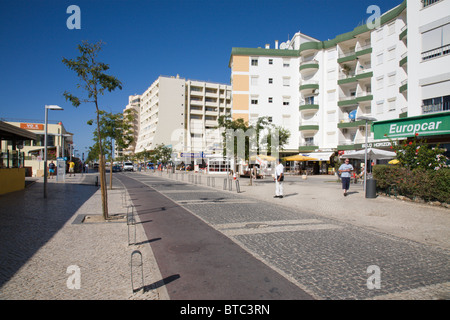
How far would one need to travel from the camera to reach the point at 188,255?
498 centimetres

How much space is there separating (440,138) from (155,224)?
1753 cm

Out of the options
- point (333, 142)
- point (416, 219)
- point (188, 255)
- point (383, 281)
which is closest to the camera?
point (383, 281)

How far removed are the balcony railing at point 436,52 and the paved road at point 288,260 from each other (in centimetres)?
1653

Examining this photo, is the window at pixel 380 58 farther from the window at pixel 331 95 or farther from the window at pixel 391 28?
the window at pixel 331 95

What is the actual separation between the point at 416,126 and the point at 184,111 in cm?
6572

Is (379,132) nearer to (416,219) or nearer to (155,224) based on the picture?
(416,219)

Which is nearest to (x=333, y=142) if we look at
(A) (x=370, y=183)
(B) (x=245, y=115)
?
(B) (x=245, y=115)

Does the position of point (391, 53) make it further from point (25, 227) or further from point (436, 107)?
point (25, 227)

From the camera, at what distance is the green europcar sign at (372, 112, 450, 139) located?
1516cm

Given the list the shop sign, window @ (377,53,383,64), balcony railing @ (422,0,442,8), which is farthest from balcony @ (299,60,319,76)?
the shop sign

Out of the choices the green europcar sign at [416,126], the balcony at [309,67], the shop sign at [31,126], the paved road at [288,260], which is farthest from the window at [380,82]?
the shop sign at [31,126]

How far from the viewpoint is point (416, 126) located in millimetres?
16156

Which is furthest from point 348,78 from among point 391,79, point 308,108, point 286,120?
point 286,120

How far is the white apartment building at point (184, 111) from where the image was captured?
243 ft
